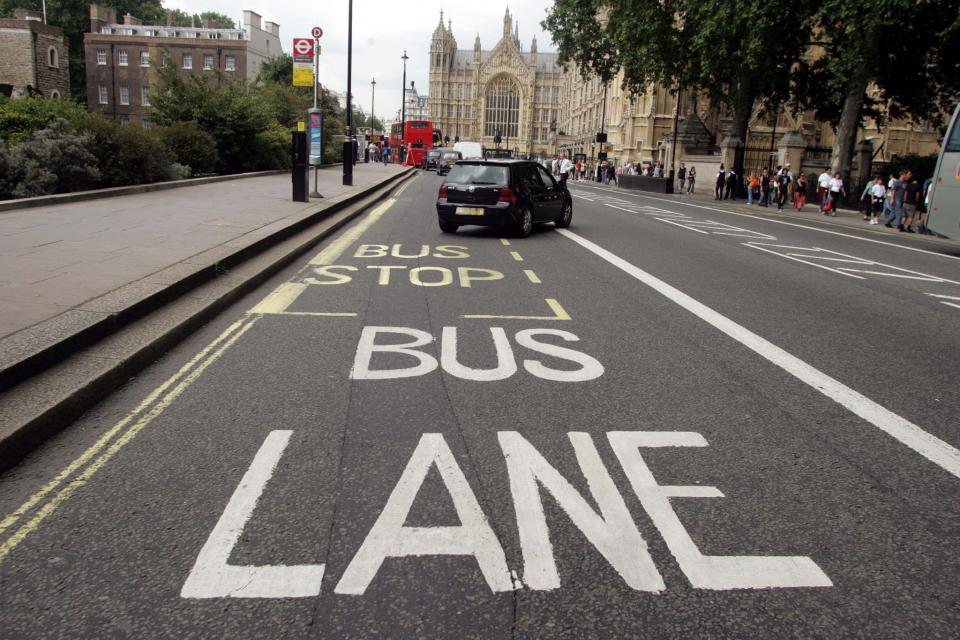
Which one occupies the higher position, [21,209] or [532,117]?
[532,117]

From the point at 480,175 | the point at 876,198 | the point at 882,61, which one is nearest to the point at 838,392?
the point at 480,175

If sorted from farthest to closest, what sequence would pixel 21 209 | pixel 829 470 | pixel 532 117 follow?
1. pixel 532 117
2. pixel 21 209
3. pixel 829 470

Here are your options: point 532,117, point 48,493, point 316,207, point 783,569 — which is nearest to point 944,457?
point 783,569

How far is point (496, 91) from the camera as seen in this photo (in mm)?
137750

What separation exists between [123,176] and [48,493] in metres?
15.8

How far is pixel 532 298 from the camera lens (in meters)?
8.34

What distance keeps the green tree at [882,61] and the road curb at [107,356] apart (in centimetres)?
2366

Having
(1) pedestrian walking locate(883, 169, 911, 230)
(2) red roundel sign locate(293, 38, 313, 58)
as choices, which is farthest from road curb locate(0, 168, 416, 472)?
(1) pedestrian walking locate(883, 169, 911, 230)

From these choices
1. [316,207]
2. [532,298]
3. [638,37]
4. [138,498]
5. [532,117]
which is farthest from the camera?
[532,117]

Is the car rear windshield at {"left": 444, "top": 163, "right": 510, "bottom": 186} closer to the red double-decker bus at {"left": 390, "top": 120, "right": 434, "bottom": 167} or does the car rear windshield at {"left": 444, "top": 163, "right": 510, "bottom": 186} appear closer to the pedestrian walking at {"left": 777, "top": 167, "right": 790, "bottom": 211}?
the pedestrian walking at {"left": 777, "top": 167, "right": 790, "bottom": 211}

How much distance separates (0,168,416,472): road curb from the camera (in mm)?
3939

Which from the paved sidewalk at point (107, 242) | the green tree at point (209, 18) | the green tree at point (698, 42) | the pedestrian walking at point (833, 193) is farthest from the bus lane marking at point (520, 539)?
the green tree at point (209, 18)

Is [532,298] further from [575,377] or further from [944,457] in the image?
[944,457]

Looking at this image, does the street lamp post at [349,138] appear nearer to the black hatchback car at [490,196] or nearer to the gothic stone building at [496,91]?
the black hatchback car at [490,196]
